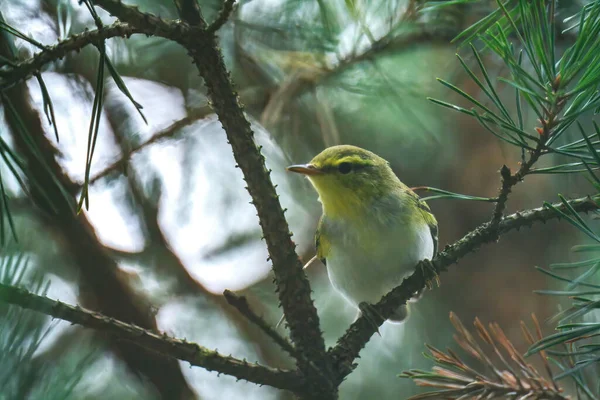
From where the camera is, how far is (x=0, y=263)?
35.0 inches

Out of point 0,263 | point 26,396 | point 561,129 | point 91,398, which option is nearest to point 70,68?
point 91,398

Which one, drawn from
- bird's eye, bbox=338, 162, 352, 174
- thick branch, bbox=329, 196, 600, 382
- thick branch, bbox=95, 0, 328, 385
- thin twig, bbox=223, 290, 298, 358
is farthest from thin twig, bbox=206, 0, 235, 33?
bird's eye, bbox=338, 162, 352, 174

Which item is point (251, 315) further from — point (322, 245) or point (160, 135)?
point (160, 135)

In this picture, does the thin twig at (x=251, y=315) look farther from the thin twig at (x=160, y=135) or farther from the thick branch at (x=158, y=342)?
the thin twig at (x=160, y=135)

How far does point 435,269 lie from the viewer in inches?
53.3

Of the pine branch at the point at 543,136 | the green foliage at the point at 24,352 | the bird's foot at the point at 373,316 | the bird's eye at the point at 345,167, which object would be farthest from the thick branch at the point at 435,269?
the bird's eye at the point at 345,167

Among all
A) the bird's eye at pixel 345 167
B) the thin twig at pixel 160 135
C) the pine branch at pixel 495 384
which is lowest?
the pine branch at pixel 495 384

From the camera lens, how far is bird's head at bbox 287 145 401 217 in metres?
2.03

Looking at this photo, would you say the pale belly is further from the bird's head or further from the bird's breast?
the bird's head

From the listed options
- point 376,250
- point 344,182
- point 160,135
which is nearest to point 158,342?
point 376,250

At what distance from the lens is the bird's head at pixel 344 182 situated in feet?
6.64

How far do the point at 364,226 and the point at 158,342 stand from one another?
104 centimetres

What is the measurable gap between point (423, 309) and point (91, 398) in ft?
6.26

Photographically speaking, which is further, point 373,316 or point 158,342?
point 373,316
